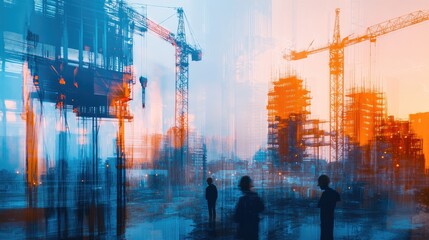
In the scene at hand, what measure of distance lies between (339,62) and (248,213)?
37715 millimetres

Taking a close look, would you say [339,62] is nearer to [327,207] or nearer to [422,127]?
[422,127]

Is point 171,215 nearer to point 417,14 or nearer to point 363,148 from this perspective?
point 363,148

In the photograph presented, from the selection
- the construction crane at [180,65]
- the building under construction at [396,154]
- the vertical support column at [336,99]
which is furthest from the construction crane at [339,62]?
the construction crane at [180,65]

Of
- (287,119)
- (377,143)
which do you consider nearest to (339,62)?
(287,119)

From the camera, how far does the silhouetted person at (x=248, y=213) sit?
181 inches

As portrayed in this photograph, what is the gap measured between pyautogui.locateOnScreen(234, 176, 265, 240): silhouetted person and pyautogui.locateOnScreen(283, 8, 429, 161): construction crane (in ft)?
102

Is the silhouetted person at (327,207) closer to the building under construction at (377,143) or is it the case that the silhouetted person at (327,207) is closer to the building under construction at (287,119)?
the building under construction at (377,143)

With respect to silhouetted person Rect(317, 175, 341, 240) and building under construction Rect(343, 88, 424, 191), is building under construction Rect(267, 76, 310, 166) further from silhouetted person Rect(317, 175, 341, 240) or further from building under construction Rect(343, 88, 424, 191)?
silhouetted person Rect(317, 175, 341, 240)

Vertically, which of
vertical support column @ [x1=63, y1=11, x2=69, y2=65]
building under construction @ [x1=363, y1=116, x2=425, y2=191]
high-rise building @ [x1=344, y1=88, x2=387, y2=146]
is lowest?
building under construction @ [x1=363, y1=116, x2=425, y2=191]

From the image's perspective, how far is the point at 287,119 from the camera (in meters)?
41.8

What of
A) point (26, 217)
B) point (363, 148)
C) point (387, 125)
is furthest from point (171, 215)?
point (387, 125)

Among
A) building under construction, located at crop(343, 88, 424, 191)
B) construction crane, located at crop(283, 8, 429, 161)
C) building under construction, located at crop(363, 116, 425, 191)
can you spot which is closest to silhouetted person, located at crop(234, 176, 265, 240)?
building under construction, located at crop(363, 116, 425, 191)

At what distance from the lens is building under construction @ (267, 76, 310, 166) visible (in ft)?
130

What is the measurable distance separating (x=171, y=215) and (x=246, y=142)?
3763cm
